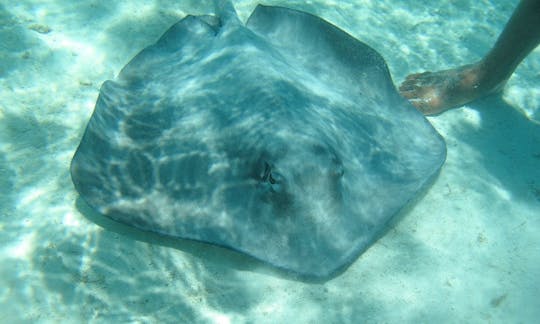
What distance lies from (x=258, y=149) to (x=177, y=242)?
1.39m

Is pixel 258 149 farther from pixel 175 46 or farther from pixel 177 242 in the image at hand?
pixel 175 46

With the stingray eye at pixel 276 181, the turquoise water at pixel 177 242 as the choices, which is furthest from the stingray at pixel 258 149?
the turquoise water at pixel 177 242

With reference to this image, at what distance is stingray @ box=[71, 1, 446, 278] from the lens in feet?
10.8

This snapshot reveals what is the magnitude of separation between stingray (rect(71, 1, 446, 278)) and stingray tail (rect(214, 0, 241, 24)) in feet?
0.28

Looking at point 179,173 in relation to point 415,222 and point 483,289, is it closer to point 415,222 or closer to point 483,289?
point 415,222

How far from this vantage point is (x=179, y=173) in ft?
12.3

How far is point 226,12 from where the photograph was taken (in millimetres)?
5855

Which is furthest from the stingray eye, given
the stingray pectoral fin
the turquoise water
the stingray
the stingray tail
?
the stingray tail

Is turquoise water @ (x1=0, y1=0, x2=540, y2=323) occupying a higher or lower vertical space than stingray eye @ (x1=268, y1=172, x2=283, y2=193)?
lower

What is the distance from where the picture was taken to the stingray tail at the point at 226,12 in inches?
220

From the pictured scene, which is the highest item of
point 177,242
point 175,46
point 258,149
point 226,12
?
point 226,12

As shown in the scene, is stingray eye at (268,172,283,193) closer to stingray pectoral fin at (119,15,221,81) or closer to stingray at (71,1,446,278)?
stingray at (71,1,446,278)

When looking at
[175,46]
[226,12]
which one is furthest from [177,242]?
[226,12]

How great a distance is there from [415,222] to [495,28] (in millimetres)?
7664
